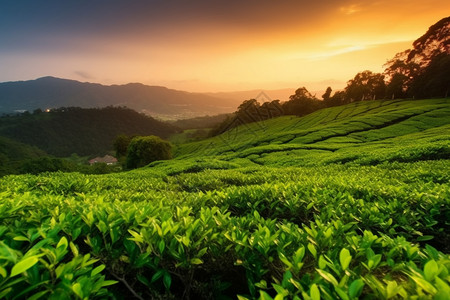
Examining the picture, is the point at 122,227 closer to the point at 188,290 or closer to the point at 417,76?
the point at 188,290

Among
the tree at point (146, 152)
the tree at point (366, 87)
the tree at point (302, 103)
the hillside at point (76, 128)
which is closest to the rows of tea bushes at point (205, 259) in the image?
the tree at point (146, 152)

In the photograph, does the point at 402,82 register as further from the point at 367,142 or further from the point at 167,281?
the point at 167,281

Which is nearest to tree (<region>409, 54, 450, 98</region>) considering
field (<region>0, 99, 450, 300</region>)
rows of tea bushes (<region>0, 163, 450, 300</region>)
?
field (<region>0, 99, 450, 300</region>)

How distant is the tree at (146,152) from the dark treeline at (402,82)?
72.9 ft

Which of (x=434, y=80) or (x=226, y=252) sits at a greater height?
(x=434, y=80)

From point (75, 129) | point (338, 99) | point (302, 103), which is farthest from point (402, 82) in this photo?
point (75, 129)

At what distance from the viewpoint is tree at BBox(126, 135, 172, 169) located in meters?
50.2

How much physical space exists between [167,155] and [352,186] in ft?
162

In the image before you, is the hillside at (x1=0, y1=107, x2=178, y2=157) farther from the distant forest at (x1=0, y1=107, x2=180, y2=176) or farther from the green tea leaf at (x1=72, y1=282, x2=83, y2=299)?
the green tea leaf at (x1=72, y1=282, x2=83, y2=299)

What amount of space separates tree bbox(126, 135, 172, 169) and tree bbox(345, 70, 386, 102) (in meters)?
55.8

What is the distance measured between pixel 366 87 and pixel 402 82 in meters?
10.5

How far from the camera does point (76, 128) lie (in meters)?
168

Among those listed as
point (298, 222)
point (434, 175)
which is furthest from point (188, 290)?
point (434, 175)

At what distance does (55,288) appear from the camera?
5.05 feet
